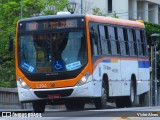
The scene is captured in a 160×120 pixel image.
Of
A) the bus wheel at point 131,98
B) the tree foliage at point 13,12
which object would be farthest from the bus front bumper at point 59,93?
the tree foliage at point 13,12

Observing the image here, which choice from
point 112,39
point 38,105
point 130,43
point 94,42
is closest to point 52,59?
point 94,42

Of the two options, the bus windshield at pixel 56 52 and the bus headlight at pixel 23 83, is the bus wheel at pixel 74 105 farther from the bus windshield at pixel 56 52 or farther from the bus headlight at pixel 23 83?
the bus windshield at pixel 56 52

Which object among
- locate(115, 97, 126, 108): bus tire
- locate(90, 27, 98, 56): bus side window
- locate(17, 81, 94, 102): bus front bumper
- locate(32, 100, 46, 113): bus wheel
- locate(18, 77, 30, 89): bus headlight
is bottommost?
locate(115, 97, 126, 108): bus tire

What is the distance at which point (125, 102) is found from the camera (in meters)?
29.3

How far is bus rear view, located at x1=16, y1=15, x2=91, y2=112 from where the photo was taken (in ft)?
78.3

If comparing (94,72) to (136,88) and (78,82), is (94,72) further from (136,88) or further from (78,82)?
(136,88)

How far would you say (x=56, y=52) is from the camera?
78.6 ft

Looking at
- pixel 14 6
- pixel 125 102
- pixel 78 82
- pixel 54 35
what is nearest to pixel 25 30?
pixel 54 35

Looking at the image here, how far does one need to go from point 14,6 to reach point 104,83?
2953 cm

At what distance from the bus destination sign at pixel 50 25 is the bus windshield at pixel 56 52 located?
0.86 ft

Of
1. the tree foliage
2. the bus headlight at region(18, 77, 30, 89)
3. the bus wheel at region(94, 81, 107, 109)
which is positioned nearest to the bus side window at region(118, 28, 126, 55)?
the bus wheel at region(94, 81, 107, 109)

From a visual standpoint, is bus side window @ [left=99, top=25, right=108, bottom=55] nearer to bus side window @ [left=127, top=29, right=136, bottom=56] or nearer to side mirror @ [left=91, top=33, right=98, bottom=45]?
side mirror @ [left=91, top=33, right=98, bottom=45]

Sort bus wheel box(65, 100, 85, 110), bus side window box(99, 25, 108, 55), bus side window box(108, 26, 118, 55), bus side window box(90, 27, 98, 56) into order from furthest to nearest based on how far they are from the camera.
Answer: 1. bus side window box(108, 26, 118, 55)
2. bus wheel box(65, 100, 85, 110)
3. bus side window box(99, 25, 108, 55)
4. bus side window box(90, 27, 98, 56)

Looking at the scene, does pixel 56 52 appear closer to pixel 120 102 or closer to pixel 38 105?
pixel 38 105
